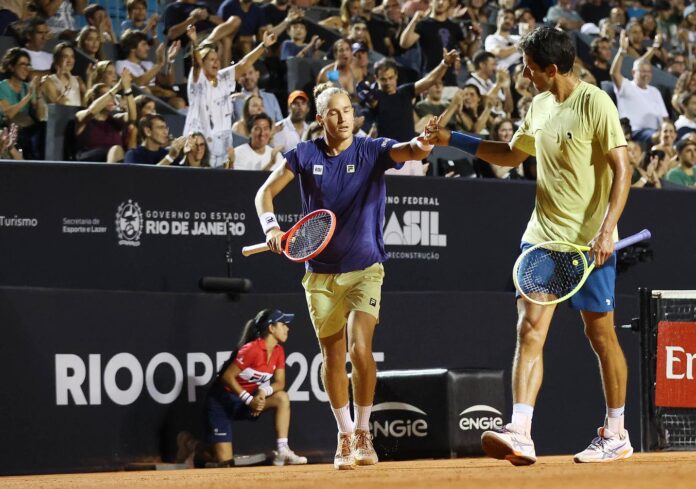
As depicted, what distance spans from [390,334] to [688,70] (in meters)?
8.18

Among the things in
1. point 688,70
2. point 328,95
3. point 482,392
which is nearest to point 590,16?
point 688,70

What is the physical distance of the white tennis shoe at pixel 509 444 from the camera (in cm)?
633

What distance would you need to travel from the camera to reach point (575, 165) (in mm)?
6480

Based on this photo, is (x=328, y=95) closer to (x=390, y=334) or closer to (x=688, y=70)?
(x=390, y=334)

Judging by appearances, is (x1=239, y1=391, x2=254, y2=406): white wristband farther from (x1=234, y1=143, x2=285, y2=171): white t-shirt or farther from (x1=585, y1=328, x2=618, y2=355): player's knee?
(x1=585, y1=328, x2=618, y2=355): player's knee

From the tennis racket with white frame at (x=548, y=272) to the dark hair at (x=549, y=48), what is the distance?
3.07 ft

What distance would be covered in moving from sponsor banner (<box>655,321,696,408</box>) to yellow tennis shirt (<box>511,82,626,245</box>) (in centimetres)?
287

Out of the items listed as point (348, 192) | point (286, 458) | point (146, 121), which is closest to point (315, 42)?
point (146, 121)

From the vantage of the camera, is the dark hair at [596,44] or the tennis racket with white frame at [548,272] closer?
the tennis racket with white frame at [548,272]

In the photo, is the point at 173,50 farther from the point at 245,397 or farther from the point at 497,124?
the point at 245,397

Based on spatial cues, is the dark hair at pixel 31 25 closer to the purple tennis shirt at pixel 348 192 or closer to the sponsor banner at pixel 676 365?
the purple tennis shirt at pixel 348 192

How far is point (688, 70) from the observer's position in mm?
17031

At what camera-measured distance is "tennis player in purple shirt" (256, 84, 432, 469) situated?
23.6 feet

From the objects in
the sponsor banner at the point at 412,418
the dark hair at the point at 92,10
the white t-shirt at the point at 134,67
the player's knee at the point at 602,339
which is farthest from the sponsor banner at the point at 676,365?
the dark hair at the point at 92,10
